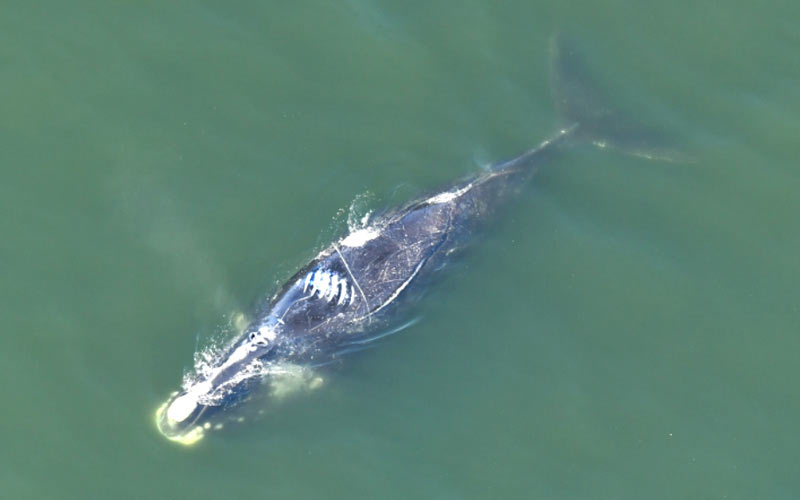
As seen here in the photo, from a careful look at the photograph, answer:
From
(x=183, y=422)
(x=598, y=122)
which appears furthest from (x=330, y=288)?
(x=598, y=122)

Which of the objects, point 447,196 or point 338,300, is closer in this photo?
point 338,300

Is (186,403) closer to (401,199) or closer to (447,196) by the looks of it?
(401,199)

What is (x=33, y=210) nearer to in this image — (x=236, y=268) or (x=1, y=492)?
(x=236, y=268)

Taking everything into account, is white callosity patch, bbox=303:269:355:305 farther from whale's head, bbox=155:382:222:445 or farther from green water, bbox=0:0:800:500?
whale's head, bbox=155:382:222:445

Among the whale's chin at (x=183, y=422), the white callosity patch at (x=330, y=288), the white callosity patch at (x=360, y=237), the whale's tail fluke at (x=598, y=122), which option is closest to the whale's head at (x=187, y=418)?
the whale's chin at (x=183, y=422)

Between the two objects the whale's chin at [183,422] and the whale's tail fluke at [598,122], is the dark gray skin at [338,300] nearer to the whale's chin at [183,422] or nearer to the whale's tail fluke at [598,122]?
the whale's chin at [183,422]
